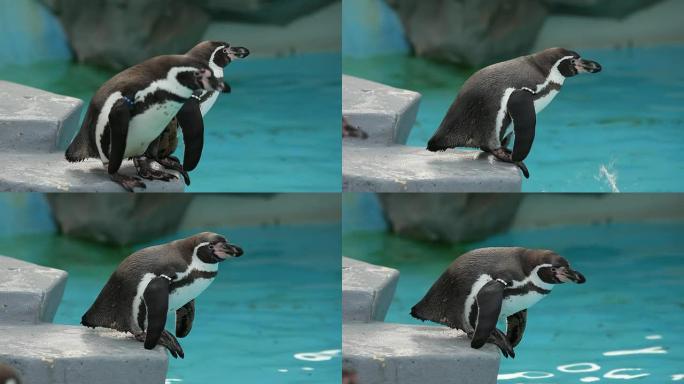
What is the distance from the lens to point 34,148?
16.9 feet

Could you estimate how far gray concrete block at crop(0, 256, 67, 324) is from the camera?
488 cm

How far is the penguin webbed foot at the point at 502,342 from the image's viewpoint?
456cm

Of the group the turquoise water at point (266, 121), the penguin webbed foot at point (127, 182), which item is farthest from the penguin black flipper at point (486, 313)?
the turquoise water at point (266, 121)

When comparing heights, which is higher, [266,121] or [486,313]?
[486,313]

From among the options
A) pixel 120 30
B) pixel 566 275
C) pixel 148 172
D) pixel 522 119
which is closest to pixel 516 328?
pixel 566 275

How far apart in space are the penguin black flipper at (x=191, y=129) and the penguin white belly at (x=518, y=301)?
40.6 inches

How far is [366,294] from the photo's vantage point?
4969 millimetres

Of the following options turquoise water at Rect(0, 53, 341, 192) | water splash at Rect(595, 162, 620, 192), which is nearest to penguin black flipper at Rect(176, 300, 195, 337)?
turquoise water at Rect(0, 53, 341, 192)

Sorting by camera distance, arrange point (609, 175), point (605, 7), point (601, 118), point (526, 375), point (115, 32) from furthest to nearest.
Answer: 1. point (605, 7)
2. point (601, 118)
3. point (115, 32)
4. point (609, 175)
5. point (526, 375)

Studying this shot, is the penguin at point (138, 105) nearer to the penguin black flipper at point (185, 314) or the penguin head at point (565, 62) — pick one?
the penguin black flipper at point (185, 314)

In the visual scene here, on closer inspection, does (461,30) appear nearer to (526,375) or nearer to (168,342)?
(526,375)

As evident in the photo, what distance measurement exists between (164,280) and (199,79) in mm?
606

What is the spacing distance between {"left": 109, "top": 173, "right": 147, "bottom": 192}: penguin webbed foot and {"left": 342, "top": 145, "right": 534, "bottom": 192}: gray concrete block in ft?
2.32

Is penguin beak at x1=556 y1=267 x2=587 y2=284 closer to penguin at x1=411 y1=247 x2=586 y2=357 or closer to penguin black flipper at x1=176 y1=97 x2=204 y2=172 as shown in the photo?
penguin at x1=411 y1=247 x2=586 y2=357
